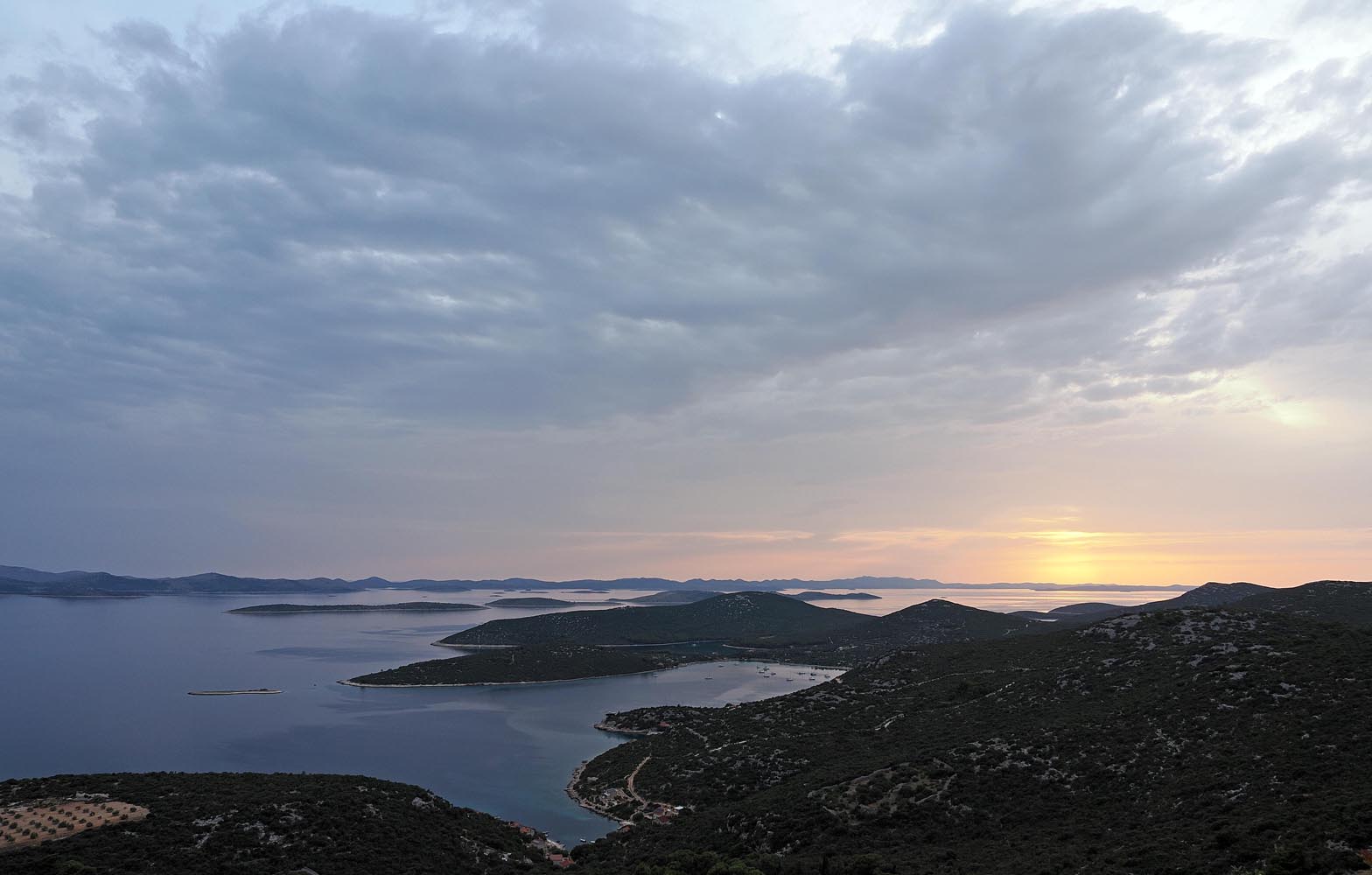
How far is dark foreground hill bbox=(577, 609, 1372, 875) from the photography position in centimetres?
3722

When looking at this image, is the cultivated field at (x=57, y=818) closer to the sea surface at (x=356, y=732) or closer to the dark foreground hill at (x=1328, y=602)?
the sea surface at (x=356, y=732)

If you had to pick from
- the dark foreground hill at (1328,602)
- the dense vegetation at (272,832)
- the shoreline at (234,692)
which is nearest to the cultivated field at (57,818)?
the dense vegetation at (272,832)

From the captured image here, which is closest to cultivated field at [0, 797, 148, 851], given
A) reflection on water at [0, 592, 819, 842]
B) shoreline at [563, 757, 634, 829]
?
reflection on water at [0, 592, 819, 842]

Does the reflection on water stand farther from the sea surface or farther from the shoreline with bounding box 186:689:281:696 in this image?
the shoreline with bounding box 186:689:281:696

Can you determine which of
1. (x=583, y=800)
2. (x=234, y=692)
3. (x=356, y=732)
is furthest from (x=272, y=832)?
(x=234, y=692)

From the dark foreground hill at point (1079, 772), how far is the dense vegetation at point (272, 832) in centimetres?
1126

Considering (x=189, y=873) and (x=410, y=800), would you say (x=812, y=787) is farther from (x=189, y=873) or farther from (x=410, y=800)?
(x=189, y=873)

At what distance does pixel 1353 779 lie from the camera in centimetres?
3909

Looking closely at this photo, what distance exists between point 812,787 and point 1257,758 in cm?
3121

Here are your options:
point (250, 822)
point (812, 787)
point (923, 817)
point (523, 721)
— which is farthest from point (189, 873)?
point (523, 721)

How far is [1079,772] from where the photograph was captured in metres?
52.5

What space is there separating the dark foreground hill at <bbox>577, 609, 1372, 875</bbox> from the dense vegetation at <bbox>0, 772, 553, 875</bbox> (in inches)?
443

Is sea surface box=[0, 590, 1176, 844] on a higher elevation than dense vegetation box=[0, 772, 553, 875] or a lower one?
lower

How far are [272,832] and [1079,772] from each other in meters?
59.1
